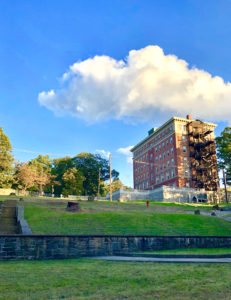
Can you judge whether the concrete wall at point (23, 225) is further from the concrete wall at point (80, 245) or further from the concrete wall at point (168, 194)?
the concrete wall at point (168, 194)

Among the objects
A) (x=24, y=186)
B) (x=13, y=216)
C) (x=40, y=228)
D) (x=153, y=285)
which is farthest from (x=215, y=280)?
(x=24, y=186)

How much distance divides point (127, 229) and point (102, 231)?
6.48ft

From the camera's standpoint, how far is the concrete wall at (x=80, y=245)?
482 inches

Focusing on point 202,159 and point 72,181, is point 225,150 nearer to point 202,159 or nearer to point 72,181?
point 202,159

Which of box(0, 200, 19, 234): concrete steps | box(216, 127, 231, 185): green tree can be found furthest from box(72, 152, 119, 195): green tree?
box(0, 200, 19, 234): concrete steps

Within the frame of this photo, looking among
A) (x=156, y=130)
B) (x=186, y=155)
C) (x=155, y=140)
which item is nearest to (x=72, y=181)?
(x=155, y=140)

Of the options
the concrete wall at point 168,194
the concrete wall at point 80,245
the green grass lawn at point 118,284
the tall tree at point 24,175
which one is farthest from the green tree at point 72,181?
the green grass lawn at point 118,284

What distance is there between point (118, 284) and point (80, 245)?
700 cm

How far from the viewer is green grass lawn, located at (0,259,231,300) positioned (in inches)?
224

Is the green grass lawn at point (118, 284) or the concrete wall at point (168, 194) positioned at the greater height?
the concrete wall at point (168, 194)

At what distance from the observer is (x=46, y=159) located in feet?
263

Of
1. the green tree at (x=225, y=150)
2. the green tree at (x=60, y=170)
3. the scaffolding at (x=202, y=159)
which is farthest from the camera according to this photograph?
the green tree at (x=60, y=170)

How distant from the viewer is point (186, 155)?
233 feet

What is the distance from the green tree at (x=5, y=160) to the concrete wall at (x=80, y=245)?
46530 millimetres
